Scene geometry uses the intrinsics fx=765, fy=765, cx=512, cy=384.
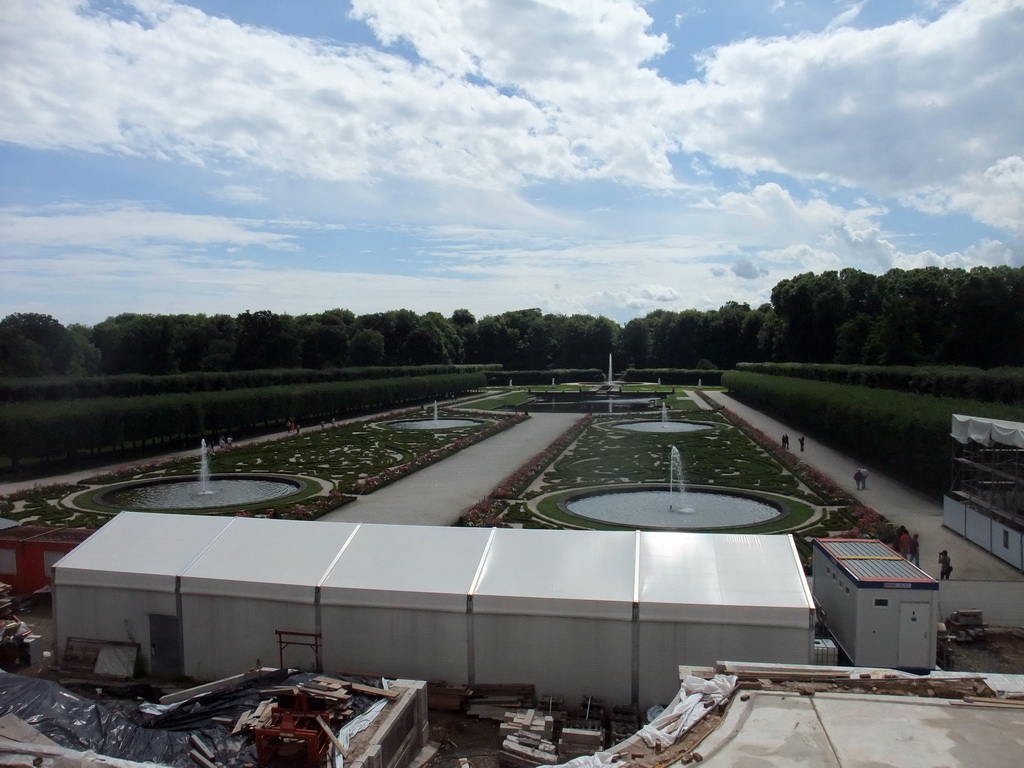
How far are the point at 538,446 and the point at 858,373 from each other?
21.5m

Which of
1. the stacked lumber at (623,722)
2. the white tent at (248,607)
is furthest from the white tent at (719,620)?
the white tent at (248,607)

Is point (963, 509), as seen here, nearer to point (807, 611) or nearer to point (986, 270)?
point (807, 611)

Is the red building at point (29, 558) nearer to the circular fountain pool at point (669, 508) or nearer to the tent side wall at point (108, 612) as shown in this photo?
the tent side wall at point (108, 612)

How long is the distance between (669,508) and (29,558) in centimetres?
1707

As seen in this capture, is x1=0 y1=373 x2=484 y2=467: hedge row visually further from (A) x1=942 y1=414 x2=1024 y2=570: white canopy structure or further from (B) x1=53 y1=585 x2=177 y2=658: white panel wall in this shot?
(A) x1=942 y1=414 x2=1024 y2=570: white canopy structure

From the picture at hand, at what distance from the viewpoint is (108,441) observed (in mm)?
34906

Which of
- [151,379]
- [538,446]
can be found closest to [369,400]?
[151,379]

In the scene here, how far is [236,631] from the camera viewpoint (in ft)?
39.6

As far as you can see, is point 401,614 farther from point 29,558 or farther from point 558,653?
point 29,558

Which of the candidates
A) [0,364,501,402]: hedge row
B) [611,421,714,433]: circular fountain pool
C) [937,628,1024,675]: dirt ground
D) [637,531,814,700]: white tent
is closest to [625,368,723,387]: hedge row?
[0,364,501,402]: hedge row

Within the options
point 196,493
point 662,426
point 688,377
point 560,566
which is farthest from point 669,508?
point 688,377

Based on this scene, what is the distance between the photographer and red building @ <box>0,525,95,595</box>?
15766mm

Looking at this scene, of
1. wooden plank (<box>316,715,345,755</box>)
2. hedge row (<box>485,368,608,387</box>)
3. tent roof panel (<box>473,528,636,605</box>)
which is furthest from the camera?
hedge row (<box>485,368,608,387</box>)

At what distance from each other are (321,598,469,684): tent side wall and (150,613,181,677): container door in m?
2.62
